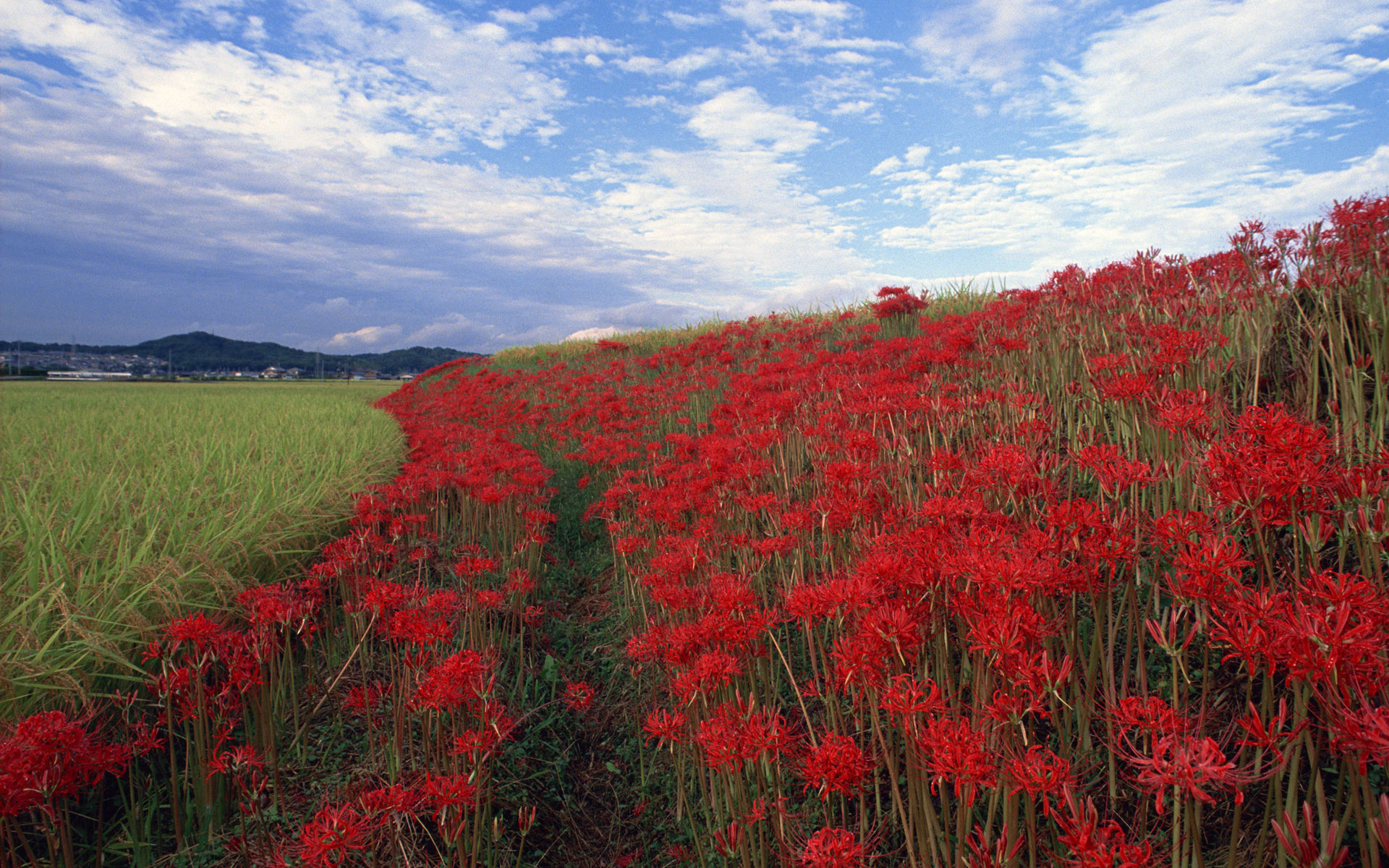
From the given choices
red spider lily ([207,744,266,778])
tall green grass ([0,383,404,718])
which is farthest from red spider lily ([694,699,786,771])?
tall green grass ([0,383,404,718])

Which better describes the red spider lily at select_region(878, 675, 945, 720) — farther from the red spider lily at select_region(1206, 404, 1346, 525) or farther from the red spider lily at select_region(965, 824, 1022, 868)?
the red spider lily at select_region(1206, 404, 1346, 525)

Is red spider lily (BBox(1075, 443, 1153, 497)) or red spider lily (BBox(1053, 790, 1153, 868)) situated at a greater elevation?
red spider lily (BBox(1075, 443, 1153, 497))

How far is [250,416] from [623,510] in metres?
8.40

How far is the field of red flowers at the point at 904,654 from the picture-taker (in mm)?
1479

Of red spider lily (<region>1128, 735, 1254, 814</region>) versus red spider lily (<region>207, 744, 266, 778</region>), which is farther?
red spider lily (<region>207, 744, 266, 778</region>)

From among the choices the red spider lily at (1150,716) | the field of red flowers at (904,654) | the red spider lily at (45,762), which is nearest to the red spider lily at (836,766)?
the field of red flowers at (904,654)

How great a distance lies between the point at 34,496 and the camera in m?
4.33

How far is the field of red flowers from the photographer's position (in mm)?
1479

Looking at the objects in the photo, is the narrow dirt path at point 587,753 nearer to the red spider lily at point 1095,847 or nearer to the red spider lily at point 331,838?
the red spider lily at point 331,838

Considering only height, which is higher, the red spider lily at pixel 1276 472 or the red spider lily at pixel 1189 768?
the red spider lily at pixel 1276 472

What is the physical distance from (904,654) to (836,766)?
0.38 metres

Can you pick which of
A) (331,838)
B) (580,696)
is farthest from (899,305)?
(331,838)

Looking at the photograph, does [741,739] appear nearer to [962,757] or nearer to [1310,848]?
[962,757]

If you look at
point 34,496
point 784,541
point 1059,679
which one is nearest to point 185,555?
point 34,496
